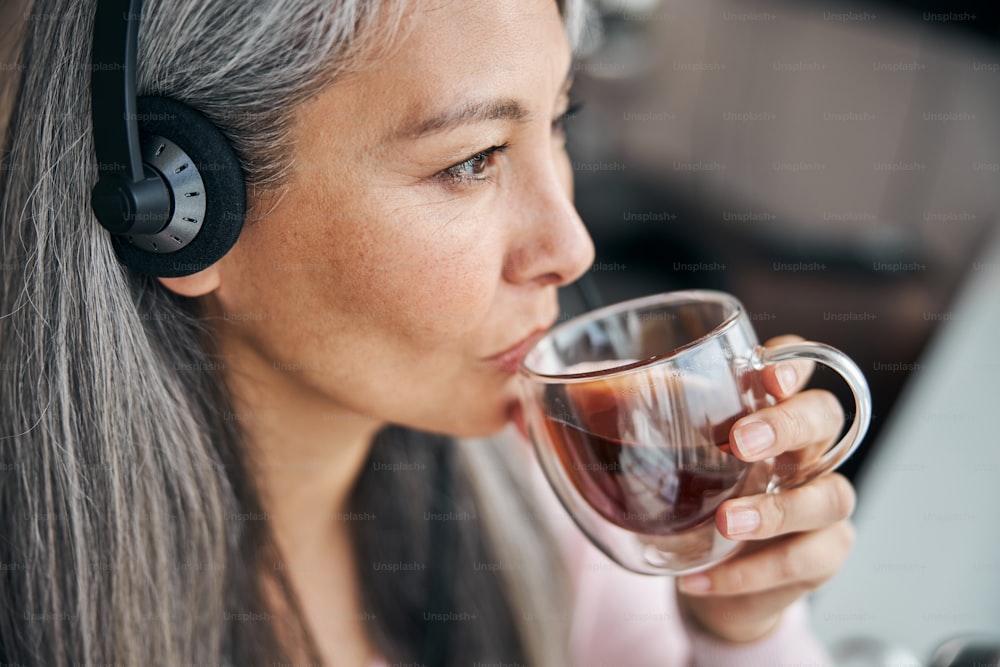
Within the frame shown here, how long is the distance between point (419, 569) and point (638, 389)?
630 millimetres

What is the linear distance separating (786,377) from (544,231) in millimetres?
265

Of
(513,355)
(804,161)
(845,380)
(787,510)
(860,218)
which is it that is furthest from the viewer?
(804,161)

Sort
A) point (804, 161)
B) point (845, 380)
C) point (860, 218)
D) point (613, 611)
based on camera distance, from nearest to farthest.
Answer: point (845, 380) < point (613, 611) < point (860, 218) < point (804, 161)

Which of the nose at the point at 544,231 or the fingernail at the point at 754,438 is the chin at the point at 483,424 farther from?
the fingernail at the point at 754,438

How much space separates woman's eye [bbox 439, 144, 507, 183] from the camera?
0.83m

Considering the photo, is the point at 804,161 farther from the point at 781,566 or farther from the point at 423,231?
the point at 423,231

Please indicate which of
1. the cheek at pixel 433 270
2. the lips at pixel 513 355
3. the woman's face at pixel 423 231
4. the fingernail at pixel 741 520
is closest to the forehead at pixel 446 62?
the woman's face at pixel 423 231

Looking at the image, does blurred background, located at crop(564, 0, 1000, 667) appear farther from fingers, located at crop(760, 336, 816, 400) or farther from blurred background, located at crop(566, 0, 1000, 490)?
fingers, located at crop(760, 336, 816, 400)

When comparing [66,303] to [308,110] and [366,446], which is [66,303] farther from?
[366,446]

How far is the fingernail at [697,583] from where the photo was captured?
0.94m

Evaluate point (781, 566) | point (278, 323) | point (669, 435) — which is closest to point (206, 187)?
point (278, 323)

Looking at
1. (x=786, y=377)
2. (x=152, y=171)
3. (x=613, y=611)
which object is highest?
(x=152, y=171)

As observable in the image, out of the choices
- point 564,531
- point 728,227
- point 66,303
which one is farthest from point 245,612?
point 728,227

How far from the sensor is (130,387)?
0.86 m
